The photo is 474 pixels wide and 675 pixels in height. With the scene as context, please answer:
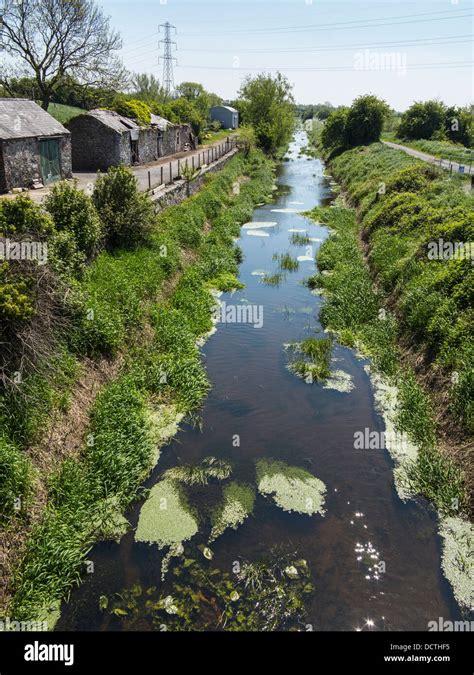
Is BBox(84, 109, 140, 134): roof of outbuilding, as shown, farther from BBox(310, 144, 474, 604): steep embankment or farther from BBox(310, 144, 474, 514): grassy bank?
BBox(310, 144, 474, 604): steep embankment

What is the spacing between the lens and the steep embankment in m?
9.10

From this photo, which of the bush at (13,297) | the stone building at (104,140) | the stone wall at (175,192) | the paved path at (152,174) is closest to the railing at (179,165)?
the paved path at (152,174)

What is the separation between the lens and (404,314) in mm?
14594

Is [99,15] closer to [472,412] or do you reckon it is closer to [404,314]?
[404,314]

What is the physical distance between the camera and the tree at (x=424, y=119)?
195 ft

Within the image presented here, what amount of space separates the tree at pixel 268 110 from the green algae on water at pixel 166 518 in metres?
61.5

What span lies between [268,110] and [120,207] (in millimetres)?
57662

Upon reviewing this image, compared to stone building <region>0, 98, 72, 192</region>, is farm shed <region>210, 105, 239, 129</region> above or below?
above

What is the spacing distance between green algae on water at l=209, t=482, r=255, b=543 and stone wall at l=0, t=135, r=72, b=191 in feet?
60.3

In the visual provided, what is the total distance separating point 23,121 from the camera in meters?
22.1

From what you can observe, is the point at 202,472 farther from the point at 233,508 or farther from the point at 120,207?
the point at 120,207

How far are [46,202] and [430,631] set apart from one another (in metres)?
13.5

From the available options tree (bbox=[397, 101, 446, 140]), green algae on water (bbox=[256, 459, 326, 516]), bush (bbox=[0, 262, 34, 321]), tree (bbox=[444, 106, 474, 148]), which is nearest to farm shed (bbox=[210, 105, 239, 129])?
tree (bbox=[397, 101, 446, 140])

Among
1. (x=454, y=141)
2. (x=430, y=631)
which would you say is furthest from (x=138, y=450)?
(x=454, y=141)
